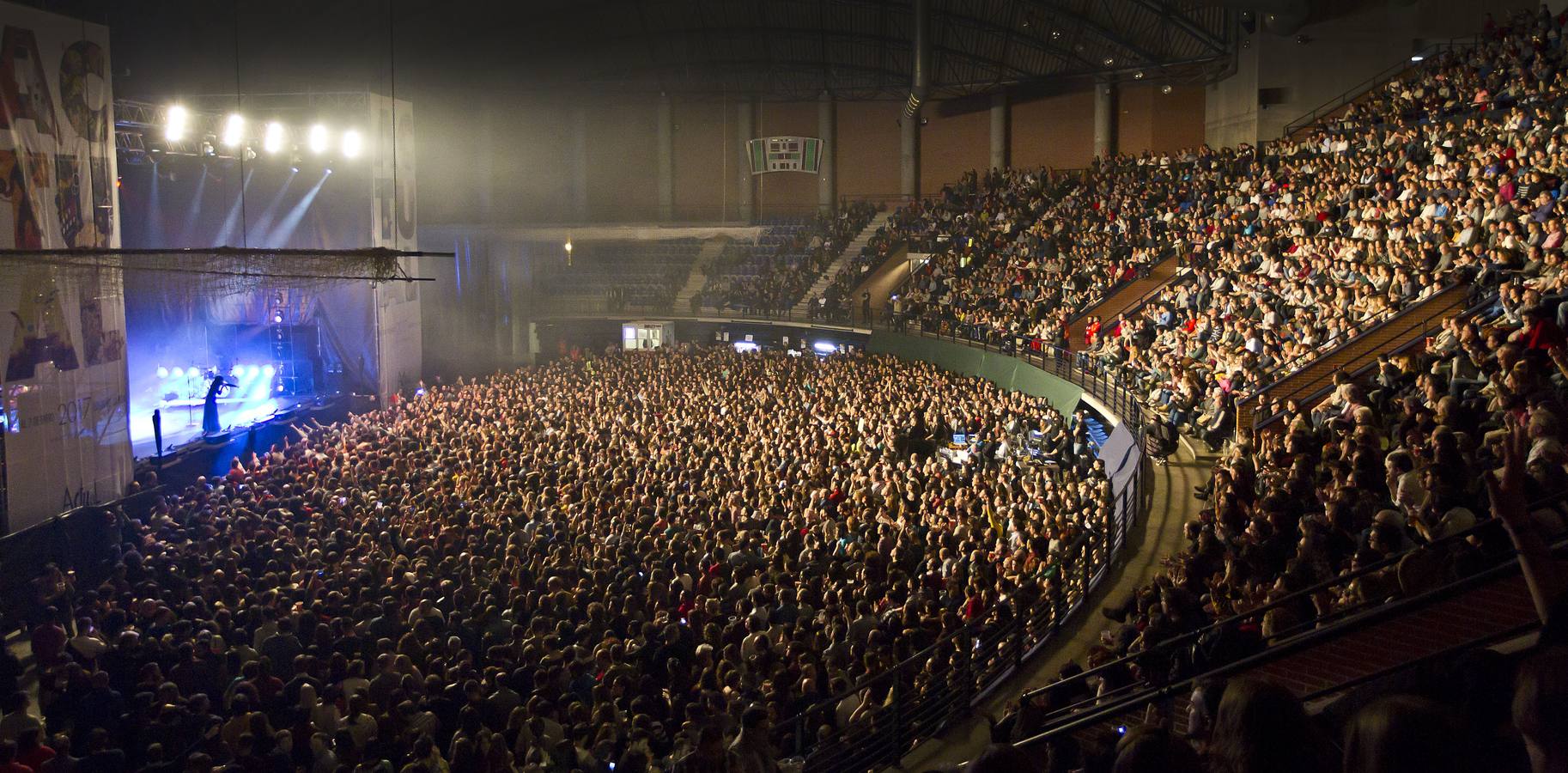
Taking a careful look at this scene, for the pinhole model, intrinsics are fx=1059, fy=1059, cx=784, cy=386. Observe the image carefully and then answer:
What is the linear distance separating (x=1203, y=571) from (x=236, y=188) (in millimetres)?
26745

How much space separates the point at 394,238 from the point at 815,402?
1296 cm

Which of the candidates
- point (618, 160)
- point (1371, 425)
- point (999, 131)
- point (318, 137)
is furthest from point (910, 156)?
point (1371, 425)

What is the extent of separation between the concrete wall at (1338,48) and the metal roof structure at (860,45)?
1.76m

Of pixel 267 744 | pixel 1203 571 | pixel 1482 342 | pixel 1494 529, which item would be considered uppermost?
pixel 1482 342

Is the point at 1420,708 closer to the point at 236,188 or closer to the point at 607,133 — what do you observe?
the point at 236,188

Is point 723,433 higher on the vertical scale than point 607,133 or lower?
lower

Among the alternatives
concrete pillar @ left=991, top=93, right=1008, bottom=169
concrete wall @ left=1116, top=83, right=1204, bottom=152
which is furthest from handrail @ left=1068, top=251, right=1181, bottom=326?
concrete pillar @ left=991, top=93, right=1008, bottom=169

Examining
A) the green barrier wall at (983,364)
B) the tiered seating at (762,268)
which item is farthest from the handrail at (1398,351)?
the tiered seating at (762,268)

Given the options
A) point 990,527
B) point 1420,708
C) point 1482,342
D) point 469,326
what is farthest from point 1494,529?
point 469,326

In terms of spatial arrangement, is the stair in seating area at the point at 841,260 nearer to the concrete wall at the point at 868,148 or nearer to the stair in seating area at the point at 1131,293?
the concrete wall at the point at 868,148

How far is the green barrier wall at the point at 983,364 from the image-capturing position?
1970 cm

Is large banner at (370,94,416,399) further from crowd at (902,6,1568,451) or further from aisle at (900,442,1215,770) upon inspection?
aisle at (900,442,1215,770)

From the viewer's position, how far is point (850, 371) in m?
22.7

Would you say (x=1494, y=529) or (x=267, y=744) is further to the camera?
(x=267, y=744)
